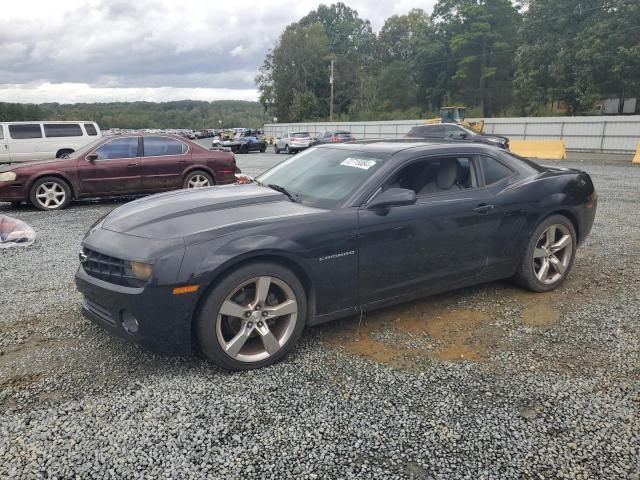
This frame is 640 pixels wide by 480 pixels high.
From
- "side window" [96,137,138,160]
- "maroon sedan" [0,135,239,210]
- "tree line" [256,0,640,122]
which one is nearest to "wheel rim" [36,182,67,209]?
"maroon sedan" [0,135,239,210]

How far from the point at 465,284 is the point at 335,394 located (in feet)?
5.79

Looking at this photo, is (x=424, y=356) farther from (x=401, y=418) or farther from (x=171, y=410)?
(x=171, y=410)

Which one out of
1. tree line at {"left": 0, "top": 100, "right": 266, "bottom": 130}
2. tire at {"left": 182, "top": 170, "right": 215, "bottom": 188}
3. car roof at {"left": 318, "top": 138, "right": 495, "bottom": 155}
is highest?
tree line at {"left": 0, "top": 100, "right": 266, "bottom": 130}

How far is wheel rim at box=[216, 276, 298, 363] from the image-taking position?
3045mm

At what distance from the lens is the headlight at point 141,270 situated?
2.88 metres

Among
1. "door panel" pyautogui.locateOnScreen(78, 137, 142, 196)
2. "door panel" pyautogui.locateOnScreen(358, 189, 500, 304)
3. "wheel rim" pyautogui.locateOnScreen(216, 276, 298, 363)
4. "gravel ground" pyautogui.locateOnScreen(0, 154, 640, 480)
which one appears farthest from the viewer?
"door panel" pyautogui.locateOnScreen(78, 137, 142, 196)

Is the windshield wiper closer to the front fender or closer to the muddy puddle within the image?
the front fender

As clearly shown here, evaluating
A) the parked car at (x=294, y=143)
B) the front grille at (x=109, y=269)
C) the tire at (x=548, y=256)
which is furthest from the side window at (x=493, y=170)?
the parked car at (x=294, y=143)

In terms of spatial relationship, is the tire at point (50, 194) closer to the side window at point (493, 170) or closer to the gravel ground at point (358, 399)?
the gravel ground at point (358, 399)

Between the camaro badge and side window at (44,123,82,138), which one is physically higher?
side window at (44,123,82,138)

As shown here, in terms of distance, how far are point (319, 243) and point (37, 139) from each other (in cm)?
1652

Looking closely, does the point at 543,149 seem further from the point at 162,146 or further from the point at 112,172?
the point at 112,172

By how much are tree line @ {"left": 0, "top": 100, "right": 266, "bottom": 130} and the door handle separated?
103m

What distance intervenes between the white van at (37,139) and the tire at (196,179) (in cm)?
918
